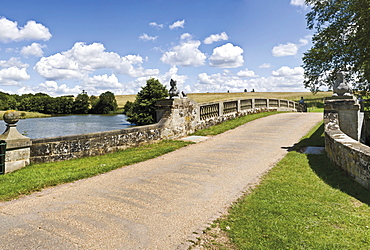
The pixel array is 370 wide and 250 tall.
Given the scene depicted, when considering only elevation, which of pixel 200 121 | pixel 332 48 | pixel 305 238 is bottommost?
pixel 305 238

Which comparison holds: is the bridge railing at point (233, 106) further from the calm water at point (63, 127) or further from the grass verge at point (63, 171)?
the calm water at point (63, 127)

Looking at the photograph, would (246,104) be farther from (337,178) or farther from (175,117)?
(337,178)

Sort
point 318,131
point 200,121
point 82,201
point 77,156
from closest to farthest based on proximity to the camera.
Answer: point 82,201, point 77,156, point 318,131, point 200,121

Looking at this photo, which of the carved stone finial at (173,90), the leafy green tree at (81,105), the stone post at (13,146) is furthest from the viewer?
the leafy green tree at (81,105)

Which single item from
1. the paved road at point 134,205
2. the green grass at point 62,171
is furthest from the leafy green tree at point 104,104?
the paved road at point 134,205

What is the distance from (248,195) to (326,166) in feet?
11.7

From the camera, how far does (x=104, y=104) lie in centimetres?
8269

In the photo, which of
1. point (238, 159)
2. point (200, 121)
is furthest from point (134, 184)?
point (200, 121)

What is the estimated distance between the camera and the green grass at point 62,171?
19.1 ft

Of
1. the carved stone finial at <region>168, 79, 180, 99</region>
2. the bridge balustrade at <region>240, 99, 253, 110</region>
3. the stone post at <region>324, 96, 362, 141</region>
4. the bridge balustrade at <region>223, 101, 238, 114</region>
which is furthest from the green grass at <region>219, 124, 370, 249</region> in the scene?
the bridge balustrade at <region>240, 99, 253, 110</region>

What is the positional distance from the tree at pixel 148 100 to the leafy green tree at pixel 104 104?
43.7m

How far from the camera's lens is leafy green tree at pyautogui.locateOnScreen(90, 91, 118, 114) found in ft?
271

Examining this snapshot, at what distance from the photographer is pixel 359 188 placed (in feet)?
18.8

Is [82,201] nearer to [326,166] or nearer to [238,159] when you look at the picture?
[238,159]
